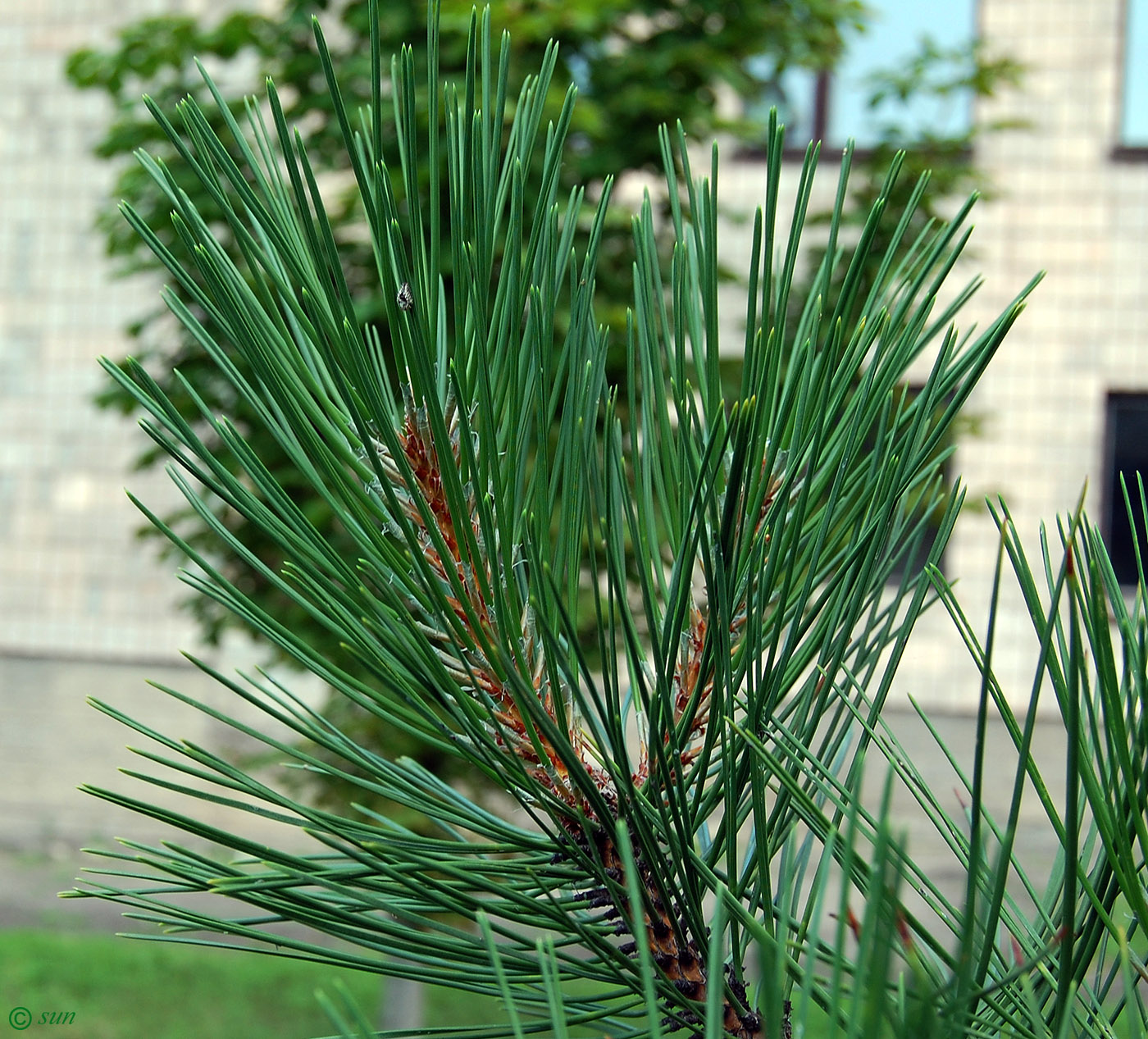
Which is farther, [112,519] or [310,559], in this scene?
[112,519]

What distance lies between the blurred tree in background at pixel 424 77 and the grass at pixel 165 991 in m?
1.21

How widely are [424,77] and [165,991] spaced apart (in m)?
3.48

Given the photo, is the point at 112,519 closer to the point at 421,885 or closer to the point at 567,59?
the point at 567,59

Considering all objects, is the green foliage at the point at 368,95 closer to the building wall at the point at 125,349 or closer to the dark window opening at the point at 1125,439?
the building wall at the point at 125,349

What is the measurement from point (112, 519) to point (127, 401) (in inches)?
178

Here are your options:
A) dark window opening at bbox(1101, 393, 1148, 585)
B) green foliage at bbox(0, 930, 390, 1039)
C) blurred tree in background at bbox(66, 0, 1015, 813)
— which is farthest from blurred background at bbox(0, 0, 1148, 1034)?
blurred tree in background at bbox(66, 0, 1015, 813)

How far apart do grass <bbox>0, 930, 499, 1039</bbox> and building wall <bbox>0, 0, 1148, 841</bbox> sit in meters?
2.33

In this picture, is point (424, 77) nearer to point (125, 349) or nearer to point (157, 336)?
point (157, 336)

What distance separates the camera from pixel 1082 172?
23.8ft

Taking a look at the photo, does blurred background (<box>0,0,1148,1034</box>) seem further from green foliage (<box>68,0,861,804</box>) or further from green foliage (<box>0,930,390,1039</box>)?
green foliage (<box>68,0,861,804</box>)

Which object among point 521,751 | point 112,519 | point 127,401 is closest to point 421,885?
point 521,751

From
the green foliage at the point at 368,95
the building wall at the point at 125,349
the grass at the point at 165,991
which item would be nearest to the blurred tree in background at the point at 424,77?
the green foliage at the point at 368,95

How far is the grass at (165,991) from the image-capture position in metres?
4.12

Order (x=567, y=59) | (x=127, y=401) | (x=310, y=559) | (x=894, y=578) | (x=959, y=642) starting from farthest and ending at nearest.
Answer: (x=894, y=578) → (x=959, y=642) → (x=567, y=59) → (x=127, y=401) → (x=310, y=559)
